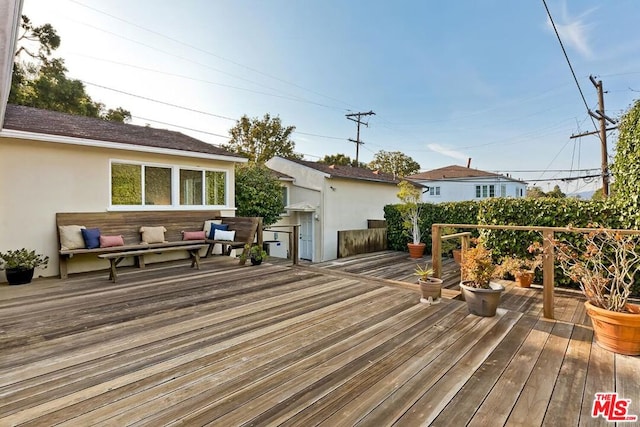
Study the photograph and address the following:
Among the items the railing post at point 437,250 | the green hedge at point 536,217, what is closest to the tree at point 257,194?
the railing post at point 437,250

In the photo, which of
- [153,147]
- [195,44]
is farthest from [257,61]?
[153,147]

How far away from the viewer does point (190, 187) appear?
23.9ft

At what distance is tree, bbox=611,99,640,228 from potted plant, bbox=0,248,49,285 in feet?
31.7

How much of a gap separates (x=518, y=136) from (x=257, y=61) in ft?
57.4

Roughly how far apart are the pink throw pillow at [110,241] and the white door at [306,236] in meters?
6.62

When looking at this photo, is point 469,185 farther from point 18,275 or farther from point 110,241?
point 18,275

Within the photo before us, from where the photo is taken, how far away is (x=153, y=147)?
20.5ft

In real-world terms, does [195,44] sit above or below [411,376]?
above

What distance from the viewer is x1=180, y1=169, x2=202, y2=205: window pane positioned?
7109mm

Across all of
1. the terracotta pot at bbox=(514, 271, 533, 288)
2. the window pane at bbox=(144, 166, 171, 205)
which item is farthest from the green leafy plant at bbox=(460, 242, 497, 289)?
the window pane at bbox=(144, 166, 171, 205)

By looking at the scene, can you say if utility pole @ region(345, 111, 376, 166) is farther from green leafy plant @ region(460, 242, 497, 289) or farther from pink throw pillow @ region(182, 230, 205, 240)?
green leafy plant @ region(460, 242, 497, 289)

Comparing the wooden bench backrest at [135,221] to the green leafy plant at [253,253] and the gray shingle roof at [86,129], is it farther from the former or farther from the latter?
the green leafy plant at [253,253]

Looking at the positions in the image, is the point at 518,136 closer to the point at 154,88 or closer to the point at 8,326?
the point at 154,88

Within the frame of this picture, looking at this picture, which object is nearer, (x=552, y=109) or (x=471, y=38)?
(x=471, y=38)
